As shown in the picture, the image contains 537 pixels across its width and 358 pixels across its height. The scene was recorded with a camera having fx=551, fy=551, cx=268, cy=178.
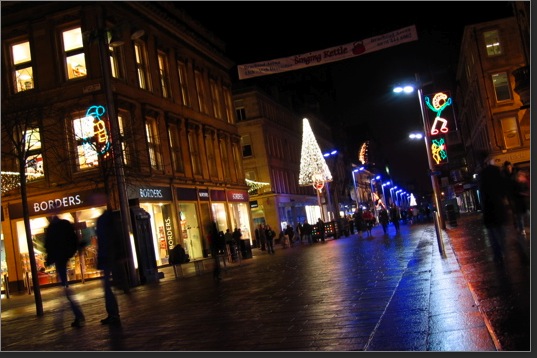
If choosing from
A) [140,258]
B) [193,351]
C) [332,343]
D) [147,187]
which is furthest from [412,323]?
[147,187]

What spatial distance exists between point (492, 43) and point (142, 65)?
95.9 feet

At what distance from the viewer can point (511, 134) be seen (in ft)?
148

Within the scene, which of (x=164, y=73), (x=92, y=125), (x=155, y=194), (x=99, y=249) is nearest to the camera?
(x=99, y=249)

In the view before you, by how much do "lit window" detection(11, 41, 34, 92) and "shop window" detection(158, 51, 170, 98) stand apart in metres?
7.25

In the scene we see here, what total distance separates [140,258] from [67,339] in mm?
11309

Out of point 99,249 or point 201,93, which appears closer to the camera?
point 99,249

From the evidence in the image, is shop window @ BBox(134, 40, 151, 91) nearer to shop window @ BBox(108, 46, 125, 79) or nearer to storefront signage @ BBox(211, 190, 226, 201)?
shop window @ BBox(108, 46, 125, 79)

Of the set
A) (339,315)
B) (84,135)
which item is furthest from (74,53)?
(339,315)

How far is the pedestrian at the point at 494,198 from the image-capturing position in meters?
9.17

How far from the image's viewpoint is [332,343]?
5.92m

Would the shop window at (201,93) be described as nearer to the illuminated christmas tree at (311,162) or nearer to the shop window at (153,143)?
the shop window at (153,143)

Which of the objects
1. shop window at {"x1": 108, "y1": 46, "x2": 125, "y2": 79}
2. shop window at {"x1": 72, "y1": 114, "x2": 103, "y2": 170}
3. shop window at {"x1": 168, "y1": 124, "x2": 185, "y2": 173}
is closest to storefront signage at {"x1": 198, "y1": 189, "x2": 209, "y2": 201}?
shop window at {"x1": 168, "y1": 124, "x2": 185, "y2": 173}

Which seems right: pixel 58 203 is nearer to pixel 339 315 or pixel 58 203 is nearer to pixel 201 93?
pixel 201 93

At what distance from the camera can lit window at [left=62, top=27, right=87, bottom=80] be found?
27.0m
